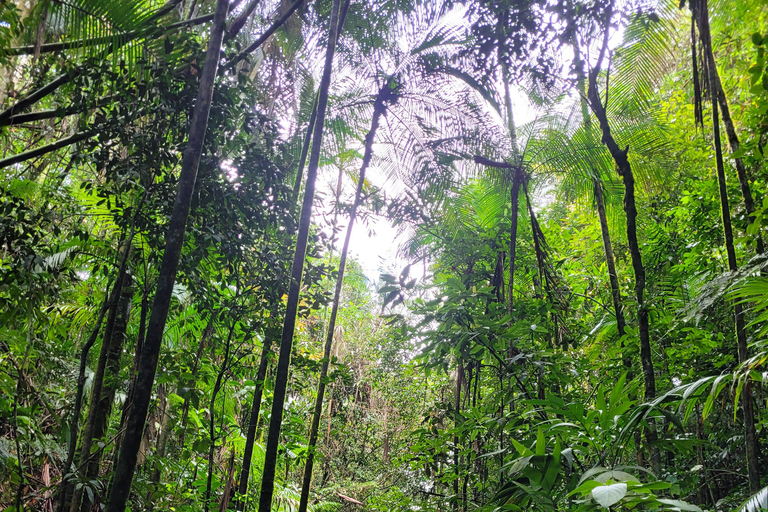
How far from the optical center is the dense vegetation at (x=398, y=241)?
2309 mm

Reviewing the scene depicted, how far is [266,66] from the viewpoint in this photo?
6.65 meters

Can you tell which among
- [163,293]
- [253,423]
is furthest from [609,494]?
[253,423]

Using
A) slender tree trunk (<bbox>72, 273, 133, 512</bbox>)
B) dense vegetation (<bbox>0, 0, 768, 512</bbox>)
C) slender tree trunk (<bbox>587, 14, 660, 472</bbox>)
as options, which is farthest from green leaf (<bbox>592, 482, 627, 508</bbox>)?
slender tree trunk (<bbox>72, 273, 133, 512</bbox>)

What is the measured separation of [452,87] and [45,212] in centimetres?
485

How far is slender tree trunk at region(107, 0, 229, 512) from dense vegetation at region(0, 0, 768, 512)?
0.05 feet

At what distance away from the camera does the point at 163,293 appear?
2.36m

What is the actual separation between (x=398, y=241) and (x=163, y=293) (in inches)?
229

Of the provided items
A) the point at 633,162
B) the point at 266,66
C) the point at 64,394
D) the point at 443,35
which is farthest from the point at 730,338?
Result: the point at 64,394

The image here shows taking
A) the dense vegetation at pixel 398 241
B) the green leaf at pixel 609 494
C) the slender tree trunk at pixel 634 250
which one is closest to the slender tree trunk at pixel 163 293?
the dense vegetation at pixel 398 241

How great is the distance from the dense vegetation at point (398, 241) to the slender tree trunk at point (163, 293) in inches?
0.6

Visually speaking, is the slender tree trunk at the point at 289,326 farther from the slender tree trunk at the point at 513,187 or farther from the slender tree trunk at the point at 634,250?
the slender tree trunk at the point at 634,250

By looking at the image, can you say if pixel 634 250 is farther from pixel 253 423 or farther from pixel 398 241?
pixel 398 241

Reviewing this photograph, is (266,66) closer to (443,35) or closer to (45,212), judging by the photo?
(443,35)

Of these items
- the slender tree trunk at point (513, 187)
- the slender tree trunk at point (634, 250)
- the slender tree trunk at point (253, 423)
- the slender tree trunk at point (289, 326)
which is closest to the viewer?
the slender tree trunk at point (634, 250)
